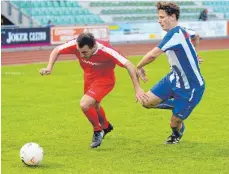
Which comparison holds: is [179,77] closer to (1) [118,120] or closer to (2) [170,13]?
(2) [170,13]

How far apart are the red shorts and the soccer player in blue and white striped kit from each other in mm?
625

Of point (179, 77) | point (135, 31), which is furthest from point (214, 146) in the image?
point (135, 31)

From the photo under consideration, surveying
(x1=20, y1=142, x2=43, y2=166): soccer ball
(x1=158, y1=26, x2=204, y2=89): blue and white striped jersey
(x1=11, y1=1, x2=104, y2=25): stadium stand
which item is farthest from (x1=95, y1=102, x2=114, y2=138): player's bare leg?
(x1=11, y1=1, x2=104, y2=25): stadium stand

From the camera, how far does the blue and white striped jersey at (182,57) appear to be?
8938 mm

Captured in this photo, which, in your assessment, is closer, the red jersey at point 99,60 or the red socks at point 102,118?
the red jersey at point 99,60

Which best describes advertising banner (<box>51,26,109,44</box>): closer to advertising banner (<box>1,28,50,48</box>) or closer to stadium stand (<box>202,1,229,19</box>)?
advertising banner (<box>1,28,50,48</box>)

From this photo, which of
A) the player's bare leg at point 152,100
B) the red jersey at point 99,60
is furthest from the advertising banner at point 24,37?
the player's bare leg at point 152,100

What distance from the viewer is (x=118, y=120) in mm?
12102

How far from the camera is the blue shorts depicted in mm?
9289

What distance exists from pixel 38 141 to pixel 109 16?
101 feet

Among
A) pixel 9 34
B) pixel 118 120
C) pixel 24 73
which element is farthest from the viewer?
pixel 9 34

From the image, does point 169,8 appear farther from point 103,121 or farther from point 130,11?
point 130,11

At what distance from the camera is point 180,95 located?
933 cm

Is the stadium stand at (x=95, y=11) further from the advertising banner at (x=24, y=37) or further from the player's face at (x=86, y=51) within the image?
the player's face at (x=86, y=51)
